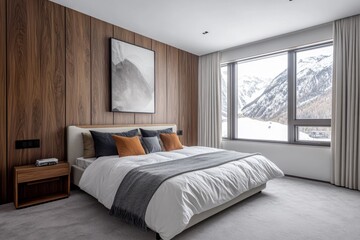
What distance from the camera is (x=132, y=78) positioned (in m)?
4.08

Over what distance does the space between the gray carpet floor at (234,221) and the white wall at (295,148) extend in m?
0.80

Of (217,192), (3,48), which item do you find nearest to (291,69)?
(217,192)

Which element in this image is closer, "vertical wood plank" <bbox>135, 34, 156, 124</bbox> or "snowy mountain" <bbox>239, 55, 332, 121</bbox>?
"snowy mountain" <bbox>239, 55, 332, 121</bbox>

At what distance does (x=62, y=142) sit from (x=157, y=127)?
1.80m

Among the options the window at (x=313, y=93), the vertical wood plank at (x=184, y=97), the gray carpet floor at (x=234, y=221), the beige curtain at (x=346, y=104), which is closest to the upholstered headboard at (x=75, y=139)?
the gray carpet floor at (x=234, y=221)

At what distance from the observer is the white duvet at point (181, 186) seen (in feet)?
5.98

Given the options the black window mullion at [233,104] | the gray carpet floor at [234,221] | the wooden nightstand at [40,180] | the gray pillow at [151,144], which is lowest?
the gray carpet floor at [234,221]

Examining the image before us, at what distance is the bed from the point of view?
1837 mm

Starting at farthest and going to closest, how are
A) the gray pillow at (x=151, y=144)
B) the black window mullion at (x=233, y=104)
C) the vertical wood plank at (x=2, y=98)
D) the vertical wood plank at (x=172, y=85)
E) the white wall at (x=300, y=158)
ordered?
the black window mullion at (x=233, y=104)
the vertical wood plank at (x=172, y=85)
the white wall at (x=300, y=158)
the gray pillow at (x=151, y=144)
the vertical wood plank at (x=2, y=98)

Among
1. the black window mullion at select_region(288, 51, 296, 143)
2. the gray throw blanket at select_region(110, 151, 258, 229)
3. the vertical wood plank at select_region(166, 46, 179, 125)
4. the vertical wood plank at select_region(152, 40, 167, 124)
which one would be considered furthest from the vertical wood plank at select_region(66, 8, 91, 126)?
the black window mullion at select_region(288, 51, 296, 143)

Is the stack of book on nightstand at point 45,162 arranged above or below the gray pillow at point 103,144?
below

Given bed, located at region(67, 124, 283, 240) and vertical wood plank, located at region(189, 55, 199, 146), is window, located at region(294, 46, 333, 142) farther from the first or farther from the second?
vertical wood plank, located at region(189, 55, 199, 146)

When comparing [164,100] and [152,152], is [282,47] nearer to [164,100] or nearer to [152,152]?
[164,100]

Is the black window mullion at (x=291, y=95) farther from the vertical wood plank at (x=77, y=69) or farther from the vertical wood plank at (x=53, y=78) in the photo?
the vertical wood plank at (x=53, y=78)
